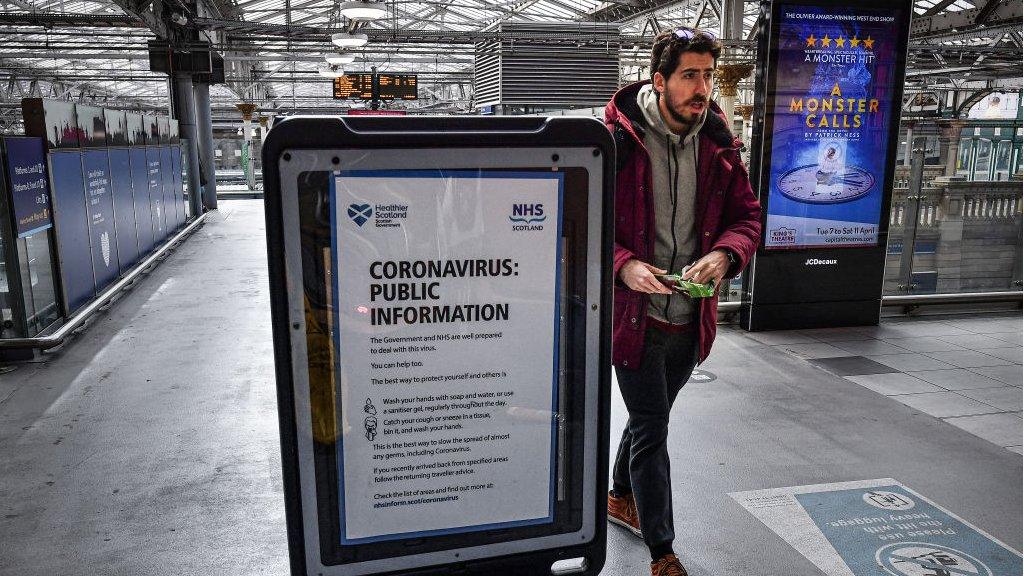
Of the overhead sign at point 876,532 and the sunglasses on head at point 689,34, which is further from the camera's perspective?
the overhead sign at point 876,532

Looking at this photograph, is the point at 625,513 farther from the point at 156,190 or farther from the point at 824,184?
the point at 156,190

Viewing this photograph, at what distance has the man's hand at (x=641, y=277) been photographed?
6.55 ft

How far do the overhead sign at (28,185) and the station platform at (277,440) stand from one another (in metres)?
0.93

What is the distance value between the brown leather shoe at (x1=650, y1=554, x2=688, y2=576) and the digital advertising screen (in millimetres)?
3903

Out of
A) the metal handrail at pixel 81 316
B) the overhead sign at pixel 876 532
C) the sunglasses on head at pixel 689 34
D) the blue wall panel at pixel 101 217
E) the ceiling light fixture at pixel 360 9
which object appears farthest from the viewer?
the ceiling light fixture at pixel 360 9

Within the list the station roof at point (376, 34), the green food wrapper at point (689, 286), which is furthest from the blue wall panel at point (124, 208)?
the green food wrapper at point (689, 286)

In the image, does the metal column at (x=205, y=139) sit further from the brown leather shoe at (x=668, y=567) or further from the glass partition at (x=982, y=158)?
the brown leather shoe at (x=668, y=567)

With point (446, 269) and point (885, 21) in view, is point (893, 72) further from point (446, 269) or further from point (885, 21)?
point (446, 269)

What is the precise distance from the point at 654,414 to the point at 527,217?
1.09m

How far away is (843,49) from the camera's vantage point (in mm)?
5621

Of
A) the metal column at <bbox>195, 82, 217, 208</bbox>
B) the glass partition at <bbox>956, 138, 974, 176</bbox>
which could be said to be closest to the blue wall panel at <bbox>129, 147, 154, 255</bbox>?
the metal column at <bbox>195, 82, 217, 208</bbox>

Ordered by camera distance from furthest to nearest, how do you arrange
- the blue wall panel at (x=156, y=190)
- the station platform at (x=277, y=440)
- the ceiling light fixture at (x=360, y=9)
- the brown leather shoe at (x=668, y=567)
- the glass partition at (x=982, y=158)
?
the blue wall panel at (x=156, y=190) < the ceiling light fixture at (x=360, y=9) < the glass partition at (x=982, y=158) < the station platform at (x=277, y=440) < the brown leather shoe at (x=668, y=567)

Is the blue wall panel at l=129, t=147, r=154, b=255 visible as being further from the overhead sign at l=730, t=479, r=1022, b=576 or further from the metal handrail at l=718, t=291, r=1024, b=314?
the overhead sign at l=730, t=479, r=1022, b=576

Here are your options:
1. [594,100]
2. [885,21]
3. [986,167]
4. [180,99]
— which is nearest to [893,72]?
[885,21]
